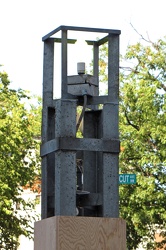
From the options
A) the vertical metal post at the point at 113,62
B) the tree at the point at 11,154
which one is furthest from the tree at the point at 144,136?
the vertical metal post at the point at 113,62

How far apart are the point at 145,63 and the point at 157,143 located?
10.4 feet

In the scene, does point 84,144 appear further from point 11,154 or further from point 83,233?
point 11,154

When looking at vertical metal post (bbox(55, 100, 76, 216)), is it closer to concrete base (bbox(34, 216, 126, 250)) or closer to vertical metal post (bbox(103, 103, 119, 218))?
concrete base (bbox(34, 216, 126, 250))

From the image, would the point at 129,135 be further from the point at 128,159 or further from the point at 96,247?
the point at 96,247

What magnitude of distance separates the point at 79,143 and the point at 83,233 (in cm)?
82

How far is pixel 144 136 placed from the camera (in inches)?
1415

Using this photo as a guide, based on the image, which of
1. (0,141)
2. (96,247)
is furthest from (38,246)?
(0,141)

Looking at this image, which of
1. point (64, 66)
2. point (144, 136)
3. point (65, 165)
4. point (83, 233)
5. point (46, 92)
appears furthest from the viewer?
point (144, 136)

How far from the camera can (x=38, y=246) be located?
795 centimetres

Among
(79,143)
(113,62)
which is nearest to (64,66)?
(113,62)

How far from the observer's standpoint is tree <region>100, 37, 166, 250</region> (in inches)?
1384

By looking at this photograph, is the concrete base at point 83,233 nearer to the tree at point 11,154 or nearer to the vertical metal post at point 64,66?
the vertical metal post at point 64,66

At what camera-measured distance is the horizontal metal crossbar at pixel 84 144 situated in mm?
7910

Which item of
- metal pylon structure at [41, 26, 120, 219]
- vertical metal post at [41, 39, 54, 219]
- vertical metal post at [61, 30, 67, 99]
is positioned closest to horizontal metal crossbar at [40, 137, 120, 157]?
metal pylon structure at [41, 26, 120, 219]
